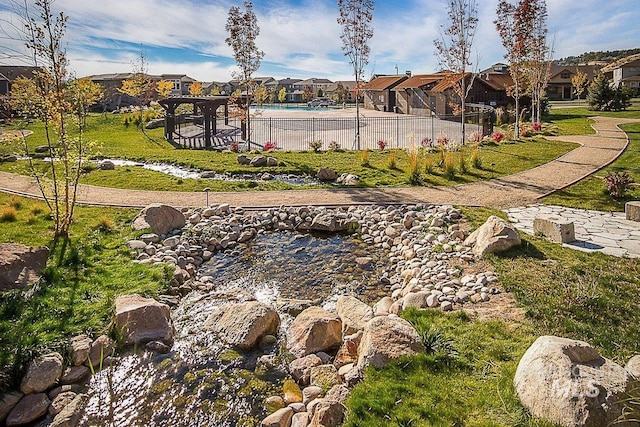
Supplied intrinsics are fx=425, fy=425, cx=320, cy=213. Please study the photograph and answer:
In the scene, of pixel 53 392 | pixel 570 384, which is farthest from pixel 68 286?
pixel 570 384

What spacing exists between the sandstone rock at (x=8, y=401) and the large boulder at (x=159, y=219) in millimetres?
4854

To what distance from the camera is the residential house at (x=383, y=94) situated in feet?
158

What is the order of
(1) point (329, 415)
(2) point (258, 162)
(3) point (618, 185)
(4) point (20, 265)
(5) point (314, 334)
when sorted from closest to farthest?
(1) point (329, 415) → (5) point (314, 334) → (4) point (20, 265) → (3) point (618, 185) → (2) point (258, 162)

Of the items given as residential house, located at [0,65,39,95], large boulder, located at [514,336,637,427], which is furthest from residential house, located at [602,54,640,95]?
large boulder, located at [514,336,637,427]

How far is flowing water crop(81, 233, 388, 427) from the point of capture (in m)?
4.47

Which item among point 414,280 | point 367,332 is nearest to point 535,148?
point 414,280

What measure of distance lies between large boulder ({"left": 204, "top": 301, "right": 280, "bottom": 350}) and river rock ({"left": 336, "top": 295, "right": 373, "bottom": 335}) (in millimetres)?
947

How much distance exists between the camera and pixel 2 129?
25.3 m

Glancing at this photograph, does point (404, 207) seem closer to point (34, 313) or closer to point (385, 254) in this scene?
point (385, 254)

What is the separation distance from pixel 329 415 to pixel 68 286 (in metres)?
4.74

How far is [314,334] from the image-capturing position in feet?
17.9

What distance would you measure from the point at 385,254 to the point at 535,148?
40.9ft

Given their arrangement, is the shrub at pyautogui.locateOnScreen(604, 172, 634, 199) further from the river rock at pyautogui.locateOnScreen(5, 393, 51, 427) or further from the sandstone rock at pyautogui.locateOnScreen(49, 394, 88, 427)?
the river rock at pyautogui.locateOnScreen(5, 393, 51, 427)

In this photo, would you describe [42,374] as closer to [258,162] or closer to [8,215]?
[8,215]
